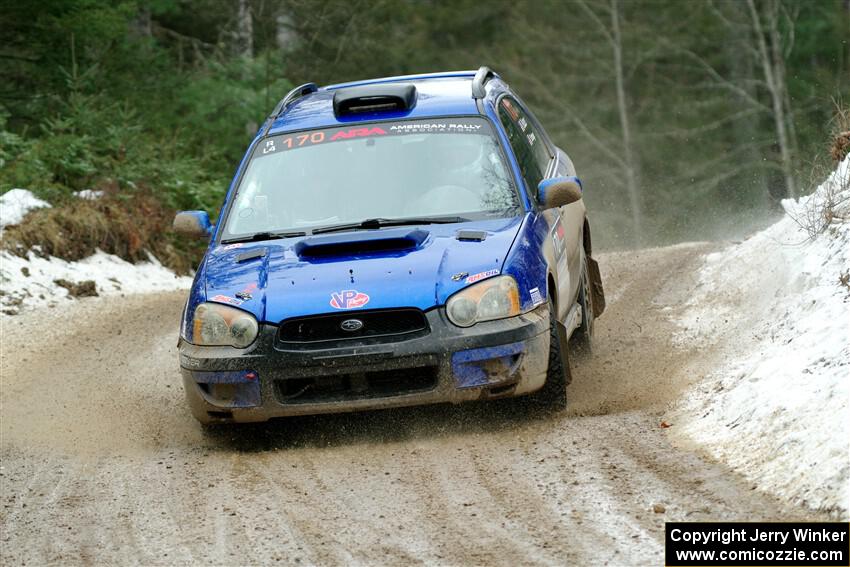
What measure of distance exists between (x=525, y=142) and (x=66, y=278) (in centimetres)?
637

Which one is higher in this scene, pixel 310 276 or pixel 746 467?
pixel 310 276

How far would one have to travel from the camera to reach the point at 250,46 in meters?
26.0

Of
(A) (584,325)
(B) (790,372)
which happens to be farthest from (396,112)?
(B) (790,372)

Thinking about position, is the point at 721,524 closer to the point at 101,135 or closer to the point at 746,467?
the point at 746,467

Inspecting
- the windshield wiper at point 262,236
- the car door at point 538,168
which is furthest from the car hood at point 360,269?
the car door at point 538,168

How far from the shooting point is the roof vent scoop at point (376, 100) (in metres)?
8.39

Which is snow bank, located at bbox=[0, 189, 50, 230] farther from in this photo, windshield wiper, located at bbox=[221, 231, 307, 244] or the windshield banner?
windshield wiper, located at bbox=[221, 231, 307, 244]

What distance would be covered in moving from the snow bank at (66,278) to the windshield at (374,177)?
190 inches

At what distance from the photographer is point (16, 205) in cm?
1430

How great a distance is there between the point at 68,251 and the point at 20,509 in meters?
8.11

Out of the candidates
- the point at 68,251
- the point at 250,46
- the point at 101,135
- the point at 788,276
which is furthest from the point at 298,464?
the point at 250,46

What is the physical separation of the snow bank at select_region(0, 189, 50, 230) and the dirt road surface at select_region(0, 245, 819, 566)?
5.09 meters

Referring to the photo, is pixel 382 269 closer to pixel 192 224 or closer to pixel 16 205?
pixel 192 224

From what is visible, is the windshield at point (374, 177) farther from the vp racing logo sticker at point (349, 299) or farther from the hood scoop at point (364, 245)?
the vp racing logo sticker at point (349, 299)
